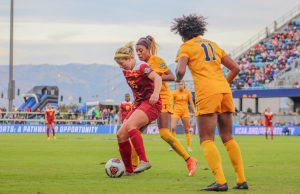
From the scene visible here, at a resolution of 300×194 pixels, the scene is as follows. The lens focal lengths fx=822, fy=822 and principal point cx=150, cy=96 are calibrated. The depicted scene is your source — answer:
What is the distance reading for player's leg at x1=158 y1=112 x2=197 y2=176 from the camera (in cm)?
1507

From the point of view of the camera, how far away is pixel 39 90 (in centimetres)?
7938

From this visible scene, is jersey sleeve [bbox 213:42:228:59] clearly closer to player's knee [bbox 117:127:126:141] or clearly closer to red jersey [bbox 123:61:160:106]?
red jersey [bbox 123:61:160:106]

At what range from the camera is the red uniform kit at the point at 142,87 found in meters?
14.5

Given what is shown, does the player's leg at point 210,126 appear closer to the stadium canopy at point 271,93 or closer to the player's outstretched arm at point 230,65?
the player's outstretched arm at point 230,65

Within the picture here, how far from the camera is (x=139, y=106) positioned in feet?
48.7

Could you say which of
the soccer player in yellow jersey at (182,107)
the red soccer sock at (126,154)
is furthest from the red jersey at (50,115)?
the red soccer sock at (126,154)

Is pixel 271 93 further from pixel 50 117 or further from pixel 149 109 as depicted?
pixel 149 109

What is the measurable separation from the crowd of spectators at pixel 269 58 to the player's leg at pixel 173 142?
50.7 meters

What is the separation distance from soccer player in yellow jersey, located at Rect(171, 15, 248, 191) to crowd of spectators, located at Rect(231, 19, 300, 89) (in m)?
54.9

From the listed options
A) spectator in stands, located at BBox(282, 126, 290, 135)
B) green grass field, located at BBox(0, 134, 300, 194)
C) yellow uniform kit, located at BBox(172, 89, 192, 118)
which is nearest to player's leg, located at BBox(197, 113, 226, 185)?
green grass field, located at BBox(0, 134, 300, 194)

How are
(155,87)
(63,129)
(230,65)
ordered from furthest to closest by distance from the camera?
(63,129), (155,87), (230,65)

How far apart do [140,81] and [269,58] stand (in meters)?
58.9

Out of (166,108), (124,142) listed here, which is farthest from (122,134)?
(166,108)

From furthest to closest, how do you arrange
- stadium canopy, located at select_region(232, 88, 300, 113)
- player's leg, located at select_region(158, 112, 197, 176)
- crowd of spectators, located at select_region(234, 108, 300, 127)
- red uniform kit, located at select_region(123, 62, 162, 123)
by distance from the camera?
stadium canopy, located at select_region(232, 88, 300, 113), crowd of spectators, located at select_region(234, 108, 300, 127), player's leg, located at select_region(158, 112, 197, 176), red uniform kit, located at select_region(123, 62, 162, 123)
